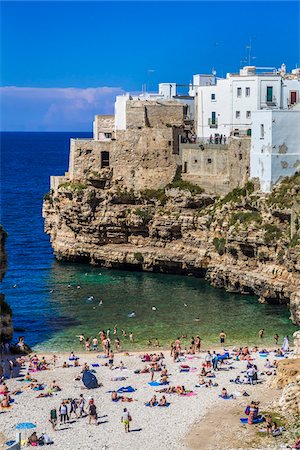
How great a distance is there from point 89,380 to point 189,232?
26.3m

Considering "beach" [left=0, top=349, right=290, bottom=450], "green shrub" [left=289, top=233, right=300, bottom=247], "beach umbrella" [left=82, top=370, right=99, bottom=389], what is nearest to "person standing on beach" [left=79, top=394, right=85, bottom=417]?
"beach" [left=0, top=349, right=290, bottom=450]

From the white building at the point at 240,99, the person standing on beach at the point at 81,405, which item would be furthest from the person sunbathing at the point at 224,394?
the white building at the point at 240,99

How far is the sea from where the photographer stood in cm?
5023

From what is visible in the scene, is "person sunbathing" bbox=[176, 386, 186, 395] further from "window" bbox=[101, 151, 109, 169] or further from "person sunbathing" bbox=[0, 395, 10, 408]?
"window" bbox=[101, 151, 109, 169]

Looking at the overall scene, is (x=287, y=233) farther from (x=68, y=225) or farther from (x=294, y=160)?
(x=68, y=225)

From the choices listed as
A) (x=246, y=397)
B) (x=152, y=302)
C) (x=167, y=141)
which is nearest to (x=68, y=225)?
(x=167, y=141)

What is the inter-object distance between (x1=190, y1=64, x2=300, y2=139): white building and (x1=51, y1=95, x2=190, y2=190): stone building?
1.75 meters

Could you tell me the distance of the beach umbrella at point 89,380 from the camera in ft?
133

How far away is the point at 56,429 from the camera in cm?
3531

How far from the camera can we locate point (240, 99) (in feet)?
227

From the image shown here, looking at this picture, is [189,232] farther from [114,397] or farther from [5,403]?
[5,403]

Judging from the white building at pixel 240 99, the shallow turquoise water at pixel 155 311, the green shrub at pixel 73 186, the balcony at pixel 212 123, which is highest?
the white building at pixel 240 99

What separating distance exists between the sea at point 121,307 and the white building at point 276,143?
838cm

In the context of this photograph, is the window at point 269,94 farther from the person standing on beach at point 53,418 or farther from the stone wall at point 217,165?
the person standing on beach at point 53,418
